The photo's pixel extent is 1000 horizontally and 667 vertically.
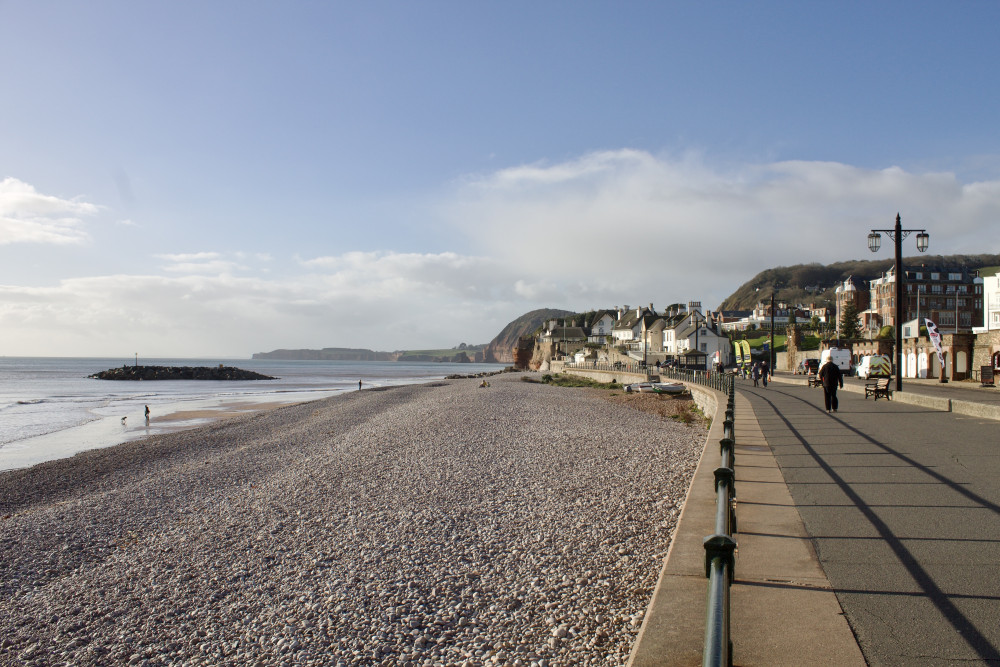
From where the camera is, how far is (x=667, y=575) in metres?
5.19

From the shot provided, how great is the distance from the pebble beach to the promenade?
52.8 inches

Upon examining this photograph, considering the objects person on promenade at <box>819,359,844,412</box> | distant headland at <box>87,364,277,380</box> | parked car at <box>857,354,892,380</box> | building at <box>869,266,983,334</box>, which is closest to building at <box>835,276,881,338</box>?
building at <box>869,266,983,334</box>

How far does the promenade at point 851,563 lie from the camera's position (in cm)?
380

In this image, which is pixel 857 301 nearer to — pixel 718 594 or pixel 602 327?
pixel 602 327

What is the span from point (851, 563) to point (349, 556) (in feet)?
20.8

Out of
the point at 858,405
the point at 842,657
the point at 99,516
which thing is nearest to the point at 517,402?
the point at 858,405

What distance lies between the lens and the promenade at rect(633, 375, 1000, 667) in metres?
3.80

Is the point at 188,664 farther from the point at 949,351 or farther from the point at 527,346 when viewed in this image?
the point at 527,346

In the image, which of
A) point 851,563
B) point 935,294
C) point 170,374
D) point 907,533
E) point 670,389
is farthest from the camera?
point 935,294

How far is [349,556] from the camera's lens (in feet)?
29.3

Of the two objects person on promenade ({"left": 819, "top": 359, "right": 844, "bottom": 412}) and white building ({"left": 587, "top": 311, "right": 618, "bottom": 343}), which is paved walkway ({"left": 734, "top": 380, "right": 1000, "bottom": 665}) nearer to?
person on promenade ({"left": 819, "top": 359, "right": 844, "bottom": 412})

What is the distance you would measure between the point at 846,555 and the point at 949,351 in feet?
123

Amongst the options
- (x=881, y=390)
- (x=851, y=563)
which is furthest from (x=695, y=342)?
(x=851, y=563)

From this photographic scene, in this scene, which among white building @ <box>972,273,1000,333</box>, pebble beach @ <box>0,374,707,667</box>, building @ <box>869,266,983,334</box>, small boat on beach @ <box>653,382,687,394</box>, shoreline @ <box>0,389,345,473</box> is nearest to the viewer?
pebble beach @ <box>0,374,707,667</box>
